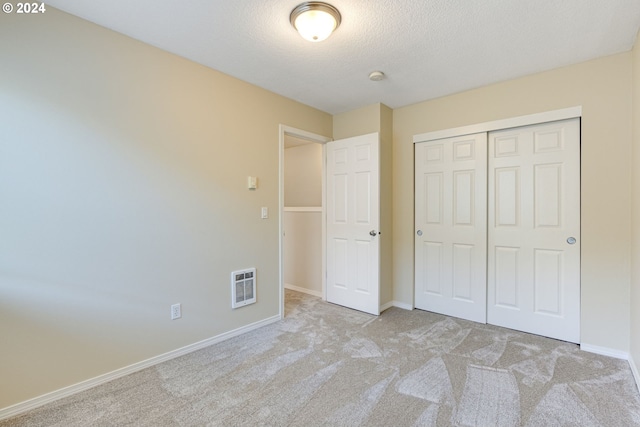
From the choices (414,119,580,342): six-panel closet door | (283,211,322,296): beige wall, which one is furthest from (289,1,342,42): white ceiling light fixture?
(283,211,322,296): beige wall

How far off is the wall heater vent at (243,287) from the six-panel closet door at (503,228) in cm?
187

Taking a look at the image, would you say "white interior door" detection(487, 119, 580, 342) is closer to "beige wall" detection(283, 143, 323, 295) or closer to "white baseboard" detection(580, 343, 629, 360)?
"white baseboard" detection(580, 343, 629, 360)

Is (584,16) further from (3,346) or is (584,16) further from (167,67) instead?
(3,346)

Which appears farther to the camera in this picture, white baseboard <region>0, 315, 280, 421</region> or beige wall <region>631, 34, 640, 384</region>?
beige wall <region>631, 34, 640, 384</region>

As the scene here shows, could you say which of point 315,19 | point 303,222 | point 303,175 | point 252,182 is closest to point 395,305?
point 303,222

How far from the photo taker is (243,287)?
2766 mm

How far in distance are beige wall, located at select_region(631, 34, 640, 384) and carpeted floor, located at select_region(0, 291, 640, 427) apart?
23 cm

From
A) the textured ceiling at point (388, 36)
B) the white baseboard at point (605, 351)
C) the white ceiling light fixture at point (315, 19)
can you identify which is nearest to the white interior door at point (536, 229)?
the white baseboard at point (605, 351)

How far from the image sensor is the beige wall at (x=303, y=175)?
443 cm

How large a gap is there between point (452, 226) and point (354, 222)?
3.47 ft

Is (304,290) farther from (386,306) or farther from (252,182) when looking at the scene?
(252,182)

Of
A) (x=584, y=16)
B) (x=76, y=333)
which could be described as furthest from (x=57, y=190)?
(x=584, y=16)

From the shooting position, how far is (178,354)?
7.58ft

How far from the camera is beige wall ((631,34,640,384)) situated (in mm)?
1962
